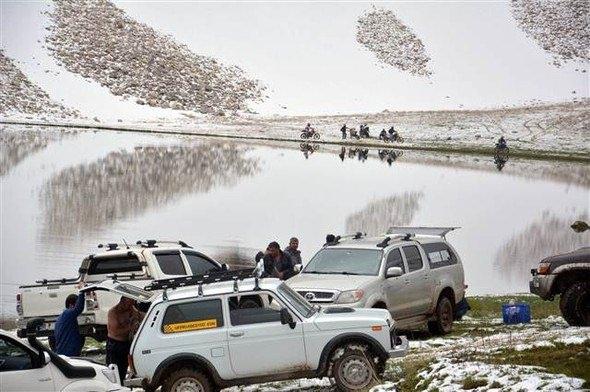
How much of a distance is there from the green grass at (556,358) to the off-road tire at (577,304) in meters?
4.14

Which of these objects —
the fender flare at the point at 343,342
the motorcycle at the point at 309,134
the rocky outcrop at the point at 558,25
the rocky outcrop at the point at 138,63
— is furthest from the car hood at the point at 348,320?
the rocky outcrop at the point at 558,25

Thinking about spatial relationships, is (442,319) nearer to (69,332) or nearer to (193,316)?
(69,332)

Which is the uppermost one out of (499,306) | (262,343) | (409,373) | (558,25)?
(558,25)

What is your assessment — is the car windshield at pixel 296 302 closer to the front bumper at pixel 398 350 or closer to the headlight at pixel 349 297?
the front bumper at pixel 398 350

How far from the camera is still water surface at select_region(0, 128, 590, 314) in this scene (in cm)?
3538

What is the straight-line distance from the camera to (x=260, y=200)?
4841cm

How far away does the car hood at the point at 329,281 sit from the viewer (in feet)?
62.5

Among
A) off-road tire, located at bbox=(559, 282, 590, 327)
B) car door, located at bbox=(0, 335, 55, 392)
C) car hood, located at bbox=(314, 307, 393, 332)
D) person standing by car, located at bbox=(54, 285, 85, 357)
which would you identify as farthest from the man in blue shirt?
off-road tire, located at bbox=(559, 282, 590, 327)

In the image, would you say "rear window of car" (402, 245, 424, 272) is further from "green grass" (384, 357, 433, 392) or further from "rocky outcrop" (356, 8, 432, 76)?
"rocky outcrop" (356, 8, 432, 76)

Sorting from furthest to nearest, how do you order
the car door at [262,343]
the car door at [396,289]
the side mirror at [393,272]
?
the car door at [396,289]
the side mirror at [393,272]
the car door at [262,343]

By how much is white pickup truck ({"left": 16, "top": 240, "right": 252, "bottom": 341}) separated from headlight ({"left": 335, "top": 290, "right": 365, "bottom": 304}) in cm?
385

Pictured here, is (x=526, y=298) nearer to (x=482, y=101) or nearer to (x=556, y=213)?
(x=556, y=213)

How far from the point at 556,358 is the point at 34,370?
20.7 feet

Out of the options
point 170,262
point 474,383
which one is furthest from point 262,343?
point 170,262
